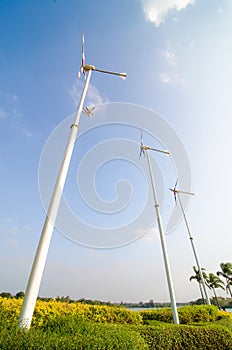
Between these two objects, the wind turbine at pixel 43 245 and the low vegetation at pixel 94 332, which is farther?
the wind turbine at pixel 43 245

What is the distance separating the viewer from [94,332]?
13.2ft

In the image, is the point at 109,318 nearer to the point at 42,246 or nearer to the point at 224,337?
the point at 224,337

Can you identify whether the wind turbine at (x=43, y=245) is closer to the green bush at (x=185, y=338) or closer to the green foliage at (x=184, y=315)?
the green bush at (x=185, y=338)

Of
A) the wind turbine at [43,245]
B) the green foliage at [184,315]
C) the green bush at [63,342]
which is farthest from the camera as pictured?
the green foliage at [184,315]

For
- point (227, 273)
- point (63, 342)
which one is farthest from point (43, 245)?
point (227, 273)

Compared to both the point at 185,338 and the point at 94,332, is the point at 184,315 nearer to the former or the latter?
the point at 185,338

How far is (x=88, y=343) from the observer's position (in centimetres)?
317

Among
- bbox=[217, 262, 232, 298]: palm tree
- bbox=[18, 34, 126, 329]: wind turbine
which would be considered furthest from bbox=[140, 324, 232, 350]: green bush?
bbox=[217, 262, 232, 298]: palm tree

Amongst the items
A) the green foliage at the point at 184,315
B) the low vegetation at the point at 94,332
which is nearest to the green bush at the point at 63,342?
the low vegetation at the point at 94,332

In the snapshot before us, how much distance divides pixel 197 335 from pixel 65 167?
231 inches

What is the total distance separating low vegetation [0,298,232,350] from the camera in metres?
3.06

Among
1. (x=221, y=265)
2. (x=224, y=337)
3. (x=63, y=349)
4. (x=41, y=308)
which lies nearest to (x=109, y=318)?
(x=41, y=308)

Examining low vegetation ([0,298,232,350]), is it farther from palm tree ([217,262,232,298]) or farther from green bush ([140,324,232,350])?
palm tree ([217,262,232,298])

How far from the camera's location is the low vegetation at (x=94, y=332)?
3064 millimetres
